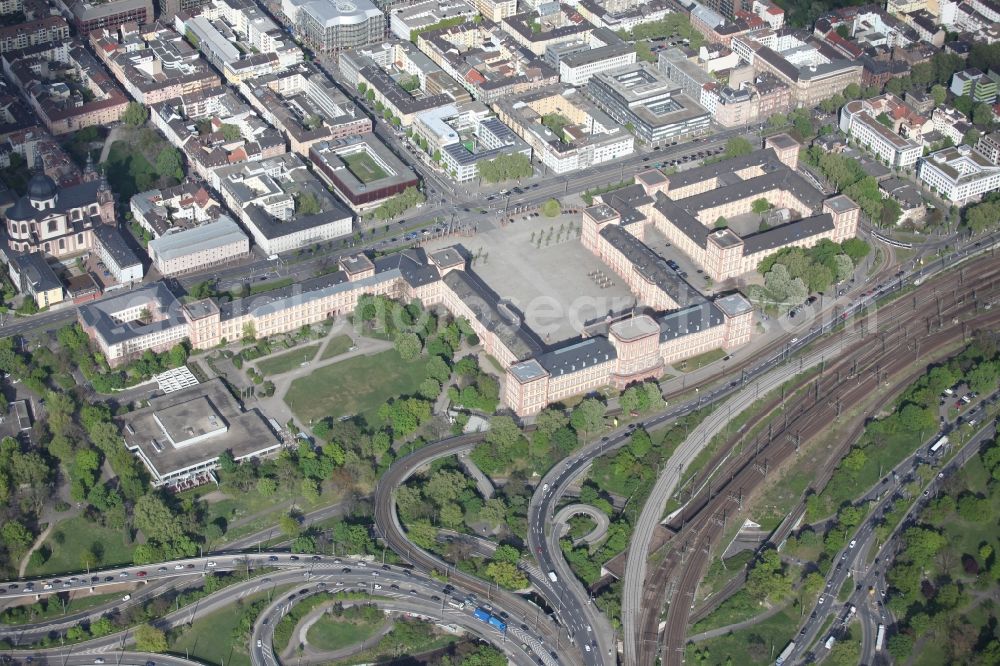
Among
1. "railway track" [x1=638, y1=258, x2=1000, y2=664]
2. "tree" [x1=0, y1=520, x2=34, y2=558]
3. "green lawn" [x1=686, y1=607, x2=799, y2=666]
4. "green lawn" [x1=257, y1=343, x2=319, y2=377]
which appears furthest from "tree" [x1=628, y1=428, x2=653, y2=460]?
"tree" [x1=0, y1=520, x2=34, y2=558]

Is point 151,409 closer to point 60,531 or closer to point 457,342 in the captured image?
point 60,531

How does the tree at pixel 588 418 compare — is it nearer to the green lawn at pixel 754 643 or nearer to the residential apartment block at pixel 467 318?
the residential apartment block at pixel 467 318

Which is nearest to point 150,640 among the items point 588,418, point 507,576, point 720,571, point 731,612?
point 507,576

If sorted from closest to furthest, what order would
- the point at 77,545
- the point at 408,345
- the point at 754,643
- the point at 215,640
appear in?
the point at 215,640, the point at 754,643, the point at 77,545, the point at 408,345

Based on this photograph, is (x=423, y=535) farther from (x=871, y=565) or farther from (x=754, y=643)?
(x=871, y=565)

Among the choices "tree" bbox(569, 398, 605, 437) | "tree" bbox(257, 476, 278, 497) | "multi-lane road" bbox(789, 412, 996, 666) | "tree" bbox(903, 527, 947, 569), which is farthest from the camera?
"tree" bbox(569, 398, 605, 437)

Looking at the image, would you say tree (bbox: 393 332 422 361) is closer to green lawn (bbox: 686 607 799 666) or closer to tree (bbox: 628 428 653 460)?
tree (bbox: 628 428 653 460)

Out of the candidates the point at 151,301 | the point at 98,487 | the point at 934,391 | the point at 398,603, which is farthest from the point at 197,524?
the point at 934,391
